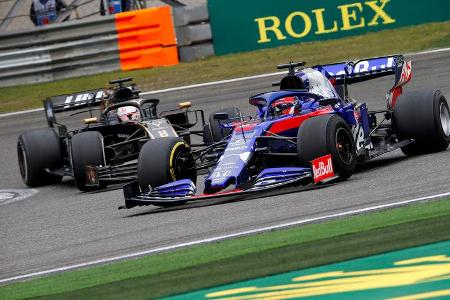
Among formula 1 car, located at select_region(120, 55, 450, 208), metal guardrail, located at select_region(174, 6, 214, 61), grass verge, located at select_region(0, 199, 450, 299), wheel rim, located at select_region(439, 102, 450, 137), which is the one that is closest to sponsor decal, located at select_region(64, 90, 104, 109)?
formula 1 car, located at select_region(120, 55, 450, 208)

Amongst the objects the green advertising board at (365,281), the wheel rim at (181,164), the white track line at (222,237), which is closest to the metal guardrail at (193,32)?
the wheel rim at (181,164)

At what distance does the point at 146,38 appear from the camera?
2350 cm

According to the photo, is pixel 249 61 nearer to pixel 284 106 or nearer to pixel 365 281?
pixel 284 106

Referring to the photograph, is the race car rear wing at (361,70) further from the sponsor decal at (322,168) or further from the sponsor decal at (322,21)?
the sponsor decal at (322,21)

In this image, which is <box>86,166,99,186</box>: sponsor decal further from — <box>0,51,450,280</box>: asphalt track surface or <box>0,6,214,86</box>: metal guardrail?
<box>0,6,214,86</box>: metal guardrail

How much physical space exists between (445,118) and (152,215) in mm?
3712

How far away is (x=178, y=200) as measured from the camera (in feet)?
39.7

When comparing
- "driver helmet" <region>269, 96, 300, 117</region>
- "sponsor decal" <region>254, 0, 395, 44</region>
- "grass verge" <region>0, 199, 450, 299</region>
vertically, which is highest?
"sponsor decal" <region>254, 0, 395, 44</region>

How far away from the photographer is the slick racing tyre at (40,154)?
16500 mm

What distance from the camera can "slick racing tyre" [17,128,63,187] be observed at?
1650 cm

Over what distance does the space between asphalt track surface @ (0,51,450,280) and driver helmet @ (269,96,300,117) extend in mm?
985

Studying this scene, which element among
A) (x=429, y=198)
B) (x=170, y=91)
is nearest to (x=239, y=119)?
(x=429, y=198)

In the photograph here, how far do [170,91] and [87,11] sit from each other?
19.4 feet

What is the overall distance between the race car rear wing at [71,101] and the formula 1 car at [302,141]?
3.53 metres
